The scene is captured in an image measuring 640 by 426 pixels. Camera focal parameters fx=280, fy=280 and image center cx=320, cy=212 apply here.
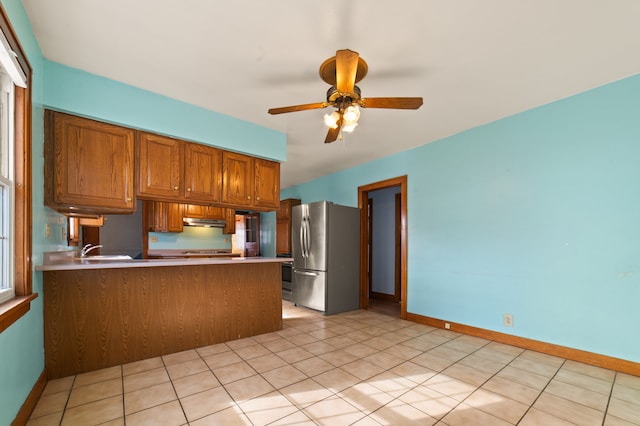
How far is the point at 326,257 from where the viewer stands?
420 centimetres

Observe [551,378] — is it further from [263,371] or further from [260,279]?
[260,279]

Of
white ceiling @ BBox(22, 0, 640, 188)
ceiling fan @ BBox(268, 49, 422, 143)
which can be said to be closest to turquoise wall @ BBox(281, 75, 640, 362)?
white ceiling @ BBox(22, 0, 640, 188)

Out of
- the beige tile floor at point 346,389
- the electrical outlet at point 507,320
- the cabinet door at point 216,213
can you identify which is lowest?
the beige tile floor at point 346,389

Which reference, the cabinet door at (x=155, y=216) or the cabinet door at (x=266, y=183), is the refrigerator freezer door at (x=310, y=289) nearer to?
the cabinet door at (x=266, y=183)

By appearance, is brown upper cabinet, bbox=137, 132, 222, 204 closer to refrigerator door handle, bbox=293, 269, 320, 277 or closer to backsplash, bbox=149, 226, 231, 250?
refrigerator door handle, bbox=293, 269, 320, 277

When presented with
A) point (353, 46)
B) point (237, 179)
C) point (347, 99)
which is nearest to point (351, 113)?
point (347, 99)

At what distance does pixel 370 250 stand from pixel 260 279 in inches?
118

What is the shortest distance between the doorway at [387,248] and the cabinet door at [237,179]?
83.6 inches

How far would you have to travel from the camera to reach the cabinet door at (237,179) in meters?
3.08

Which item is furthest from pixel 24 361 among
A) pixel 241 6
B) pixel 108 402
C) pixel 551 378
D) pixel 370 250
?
pixel 370 250

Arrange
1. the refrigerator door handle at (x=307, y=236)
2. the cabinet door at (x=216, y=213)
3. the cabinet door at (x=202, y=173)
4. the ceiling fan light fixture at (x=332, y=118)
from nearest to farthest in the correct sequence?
1. the ceiling fan light fixture at (x=332, y=118)
2. the cabinet door at (x=202, y=173)
3. the refrigerator door handle at (x=307, y=236)
4. the cabinet door at (x=216, y=213)

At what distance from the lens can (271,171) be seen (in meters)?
3.46

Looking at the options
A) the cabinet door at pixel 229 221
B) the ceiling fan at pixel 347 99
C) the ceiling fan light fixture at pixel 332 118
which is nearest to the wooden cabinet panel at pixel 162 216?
the cabinet door at pixel 229 221

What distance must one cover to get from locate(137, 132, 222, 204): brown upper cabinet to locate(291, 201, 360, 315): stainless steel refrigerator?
5.80 feet
